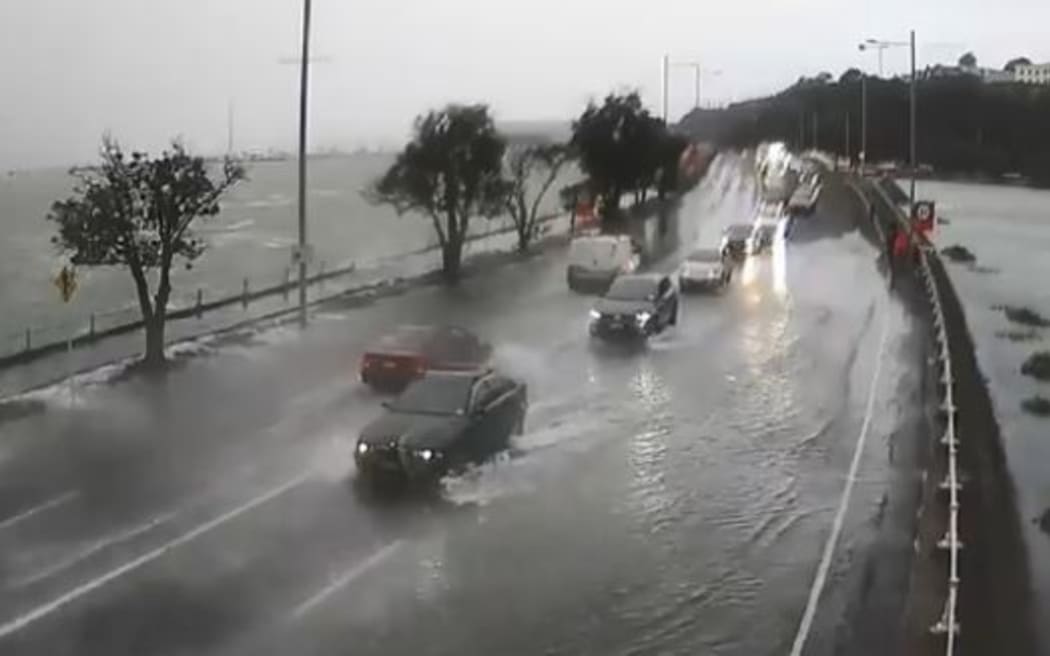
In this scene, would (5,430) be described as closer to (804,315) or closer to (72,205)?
(72,205)

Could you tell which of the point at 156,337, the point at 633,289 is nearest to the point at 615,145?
the point at 633,289

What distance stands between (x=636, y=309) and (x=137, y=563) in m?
18.6

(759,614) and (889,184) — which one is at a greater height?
(889,184)

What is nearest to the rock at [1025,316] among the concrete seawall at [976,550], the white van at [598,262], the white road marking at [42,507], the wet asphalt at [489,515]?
the wet asphalt at [489,515]

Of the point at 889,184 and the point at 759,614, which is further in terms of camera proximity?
the point at 889,184

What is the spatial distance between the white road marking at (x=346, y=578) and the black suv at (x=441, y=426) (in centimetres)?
249

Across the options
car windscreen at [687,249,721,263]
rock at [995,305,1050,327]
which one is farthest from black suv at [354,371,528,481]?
rock at [995,305,1050,327]

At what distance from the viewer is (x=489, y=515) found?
653 inches

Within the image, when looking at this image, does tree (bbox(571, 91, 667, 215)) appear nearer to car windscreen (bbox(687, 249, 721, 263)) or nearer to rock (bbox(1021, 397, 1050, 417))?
car windscreen (bbox(687, 249, 721, 263))

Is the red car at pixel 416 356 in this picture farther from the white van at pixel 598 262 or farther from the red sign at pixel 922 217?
the red sign at pixel 922 217

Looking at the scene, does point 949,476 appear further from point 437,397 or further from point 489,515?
point 437,397

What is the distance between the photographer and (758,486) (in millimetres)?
18312

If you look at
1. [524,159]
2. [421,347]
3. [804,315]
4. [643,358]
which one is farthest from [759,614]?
[524,159]

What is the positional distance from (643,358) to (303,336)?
7.91m
